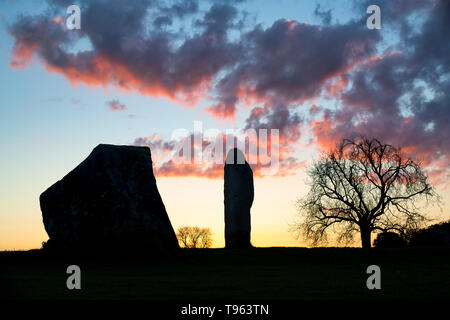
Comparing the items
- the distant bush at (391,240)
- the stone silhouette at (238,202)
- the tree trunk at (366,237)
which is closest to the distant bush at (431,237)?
the distant bush at (391,240)

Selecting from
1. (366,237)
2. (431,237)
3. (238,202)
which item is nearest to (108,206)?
(238,202)

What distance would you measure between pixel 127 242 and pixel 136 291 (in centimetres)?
822

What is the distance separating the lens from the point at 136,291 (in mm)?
10242

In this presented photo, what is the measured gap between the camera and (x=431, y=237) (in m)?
33.4

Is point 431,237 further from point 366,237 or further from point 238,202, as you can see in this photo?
point 238,202

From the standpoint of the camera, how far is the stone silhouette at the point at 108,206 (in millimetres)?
18312

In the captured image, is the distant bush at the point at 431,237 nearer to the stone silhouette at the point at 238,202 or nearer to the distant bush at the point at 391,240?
the distant bush at the point at 391,240

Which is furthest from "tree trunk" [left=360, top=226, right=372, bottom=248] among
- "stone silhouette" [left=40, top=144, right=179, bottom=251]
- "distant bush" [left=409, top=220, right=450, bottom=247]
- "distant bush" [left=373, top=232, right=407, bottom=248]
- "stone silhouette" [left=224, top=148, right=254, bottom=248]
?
"stone silhouette" [left=40, top=144, right=179, bottom=251]

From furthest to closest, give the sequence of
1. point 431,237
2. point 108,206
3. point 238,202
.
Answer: point 431,237, point 238,202, point 108,206

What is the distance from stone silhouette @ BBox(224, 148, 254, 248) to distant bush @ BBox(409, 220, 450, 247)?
13.3 m

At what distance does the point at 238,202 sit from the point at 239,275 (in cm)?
1020
